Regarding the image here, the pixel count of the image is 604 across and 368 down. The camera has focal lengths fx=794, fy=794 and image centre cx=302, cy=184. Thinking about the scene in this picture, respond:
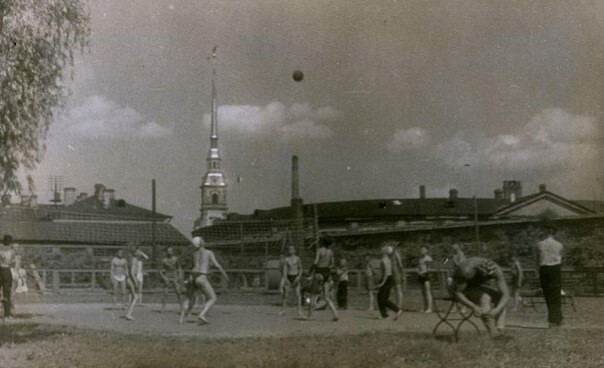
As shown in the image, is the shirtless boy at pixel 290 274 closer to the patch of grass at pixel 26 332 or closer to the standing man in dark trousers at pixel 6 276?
the patch of grass at pixel 26 332

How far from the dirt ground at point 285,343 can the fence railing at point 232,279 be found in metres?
1.61

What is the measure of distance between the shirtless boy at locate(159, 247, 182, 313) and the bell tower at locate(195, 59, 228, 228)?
56.3 inches

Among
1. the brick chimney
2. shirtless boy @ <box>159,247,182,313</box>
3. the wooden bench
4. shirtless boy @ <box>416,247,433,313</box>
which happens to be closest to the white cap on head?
shirtless boy @ <box>159,247,182,313</box>

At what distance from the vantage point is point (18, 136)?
11.5m

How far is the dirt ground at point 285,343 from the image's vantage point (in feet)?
31.7

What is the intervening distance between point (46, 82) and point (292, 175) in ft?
12.8

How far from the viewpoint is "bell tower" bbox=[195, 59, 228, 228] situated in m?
11.5

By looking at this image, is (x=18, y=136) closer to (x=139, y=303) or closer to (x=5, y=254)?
(x=5, y=254)

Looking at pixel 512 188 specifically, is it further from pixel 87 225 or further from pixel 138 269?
pixel 87 225

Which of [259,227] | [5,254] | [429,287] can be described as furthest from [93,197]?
[429,287]

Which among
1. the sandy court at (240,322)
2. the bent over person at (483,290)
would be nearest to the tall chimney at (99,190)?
the sandy court at (240,322)

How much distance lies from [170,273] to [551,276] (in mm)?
6234

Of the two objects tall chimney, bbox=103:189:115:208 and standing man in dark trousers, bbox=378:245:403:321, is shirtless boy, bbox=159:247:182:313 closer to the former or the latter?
tall chimney, bbox=103:189:115:208

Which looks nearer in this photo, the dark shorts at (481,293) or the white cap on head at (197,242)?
the dark shorts at (481,293)
